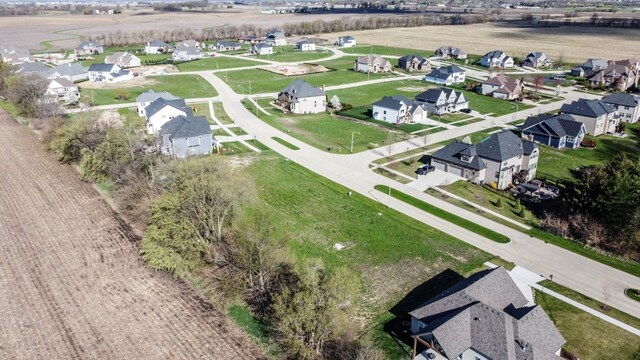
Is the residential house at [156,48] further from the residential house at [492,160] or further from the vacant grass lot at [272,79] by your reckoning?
the residential house at [492,160]

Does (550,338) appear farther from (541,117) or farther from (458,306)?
(541,117)

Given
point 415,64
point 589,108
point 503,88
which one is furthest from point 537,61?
point 589,108

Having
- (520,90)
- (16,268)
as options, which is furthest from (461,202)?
(520,90)

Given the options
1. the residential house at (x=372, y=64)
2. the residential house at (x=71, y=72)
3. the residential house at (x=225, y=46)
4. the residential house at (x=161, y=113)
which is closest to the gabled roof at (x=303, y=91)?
the residential house at (x=161, y=113)

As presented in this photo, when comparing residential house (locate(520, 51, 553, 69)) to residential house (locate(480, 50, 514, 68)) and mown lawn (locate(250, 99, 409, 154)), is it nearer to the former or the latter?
residential house (locate(480, 50, 514, 68))

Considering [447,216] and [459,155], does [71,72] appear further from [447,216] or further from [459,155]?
[447,216]

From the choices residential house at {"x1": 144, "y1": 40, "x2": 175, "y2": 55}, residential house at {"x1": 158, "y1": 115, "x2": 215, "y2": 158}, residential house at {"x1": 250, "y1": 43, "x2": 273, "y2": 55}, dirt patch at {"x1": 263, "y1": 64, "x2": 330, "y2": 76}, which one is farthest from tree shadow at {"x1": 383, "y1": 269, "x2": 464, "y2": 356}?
residential house at {"x1": 144, "y1": 40, "x2": 175, "y2": 55}
